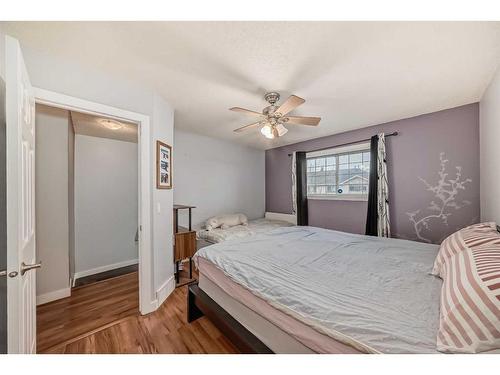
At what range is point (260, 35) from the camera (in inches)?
48.5

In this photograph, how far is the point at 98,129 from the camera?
8.98ft

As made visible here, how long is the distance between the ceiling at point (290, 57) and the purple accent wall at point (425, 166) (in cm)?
32

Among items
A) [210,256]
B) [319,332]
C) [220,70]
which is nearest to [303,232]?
[210,256]

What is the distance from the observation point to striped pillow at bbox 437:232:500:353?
0.69 m

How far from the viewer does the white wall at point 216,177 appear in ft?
11.4

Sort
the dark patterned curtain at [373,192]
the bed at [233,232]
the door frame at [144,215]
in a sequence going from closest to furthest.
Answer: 1. the door frame at [144,215]
2. the dark patterned curtain at [373,192]
3. the bed at [233,232]

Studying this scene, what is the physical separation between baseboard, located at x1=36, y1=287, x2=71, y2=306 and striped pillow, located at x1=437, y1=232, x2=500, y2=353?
10.7ft

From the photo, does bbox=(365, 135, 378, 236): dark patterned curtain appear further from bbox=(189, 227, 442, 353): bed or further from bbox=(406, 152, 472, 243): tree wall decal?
bbox=(189, 227, 442, 353): bed

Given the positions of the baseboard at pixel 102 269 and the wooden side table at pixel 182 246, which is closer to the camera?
the wooden side table at pixel 182 246

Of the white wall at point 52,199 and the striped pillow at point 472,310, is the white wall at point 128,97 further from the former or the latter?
the striped pillow at point 472,310

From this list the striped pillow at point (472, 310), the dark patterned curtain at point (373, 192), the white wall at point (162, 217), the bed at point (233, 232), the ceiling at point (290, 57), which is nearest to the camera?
the striped pillow at point (472, 310)

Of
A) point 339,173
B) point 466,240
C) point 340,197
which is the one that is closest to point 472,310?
point 466,240

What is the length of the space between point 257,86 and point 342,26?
0.85 metres

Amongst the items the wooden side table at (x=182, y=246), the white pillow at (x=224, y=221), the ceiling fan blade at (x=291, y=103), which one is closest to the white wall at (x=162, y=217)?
the wooden side table at (x=182, y=246)
